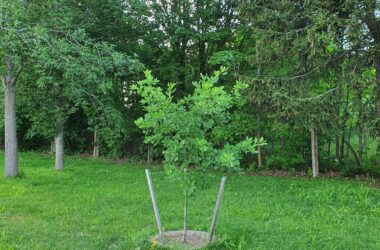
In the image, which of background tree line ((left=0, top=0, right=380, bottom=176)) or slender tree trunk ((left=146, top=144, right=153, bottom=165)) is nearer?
background tree line ((left=0, top=0, right=380, bottom=176))

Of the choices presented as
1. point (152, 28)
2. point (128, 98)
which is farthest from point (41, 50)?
point (128, 98)

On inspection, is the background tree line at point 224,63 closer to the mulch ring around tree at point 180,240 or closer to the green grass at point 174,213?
the green grass at point 174,213

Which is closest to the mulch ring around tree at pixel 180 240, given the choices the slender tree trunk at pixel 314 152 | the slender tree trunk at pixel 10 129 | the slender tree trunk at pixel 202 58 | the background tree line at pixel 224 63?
the background tree line at pixel 224 63

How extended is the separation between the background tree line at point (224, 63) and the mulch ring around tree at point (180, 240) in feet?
13.3

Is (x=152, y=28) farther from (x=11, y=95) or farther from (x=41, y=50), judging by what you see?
(x=41, y=50)

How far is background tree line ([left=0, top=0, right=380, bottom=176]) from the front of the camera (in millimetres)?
8492

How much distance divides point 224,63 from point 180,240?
735 cm

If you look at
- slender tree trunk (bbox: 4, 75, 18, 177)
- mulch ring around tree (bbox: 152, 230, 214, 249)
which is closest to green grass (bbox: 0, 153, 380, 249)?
mulch ring around tree (bbox: 152, 230, 214, 249)

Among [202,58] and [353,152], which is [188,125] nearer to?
[353,152]

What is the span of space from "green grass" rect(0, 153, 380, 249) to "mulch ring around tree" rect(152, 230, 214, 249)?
0.20m

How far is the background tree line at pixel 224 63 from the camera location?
8.49 meters

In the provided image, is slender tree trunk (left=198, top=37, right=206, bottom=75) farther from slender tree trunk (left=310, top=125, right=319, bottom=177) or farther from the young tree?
the young tree

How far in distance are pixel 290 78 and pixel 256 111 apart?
2.07 m

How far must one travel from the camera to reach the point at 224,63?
454 inches
